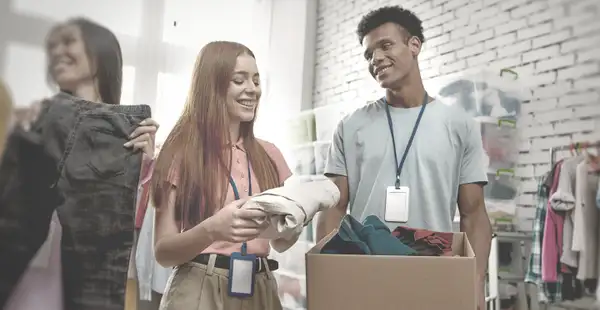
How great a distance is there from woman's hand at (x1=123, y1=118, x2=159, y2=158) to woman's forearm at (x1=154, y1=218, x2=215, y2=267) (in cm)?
23

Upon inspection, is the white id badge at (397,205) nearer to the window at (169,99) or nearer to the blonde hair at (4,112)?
the window at (169,99)

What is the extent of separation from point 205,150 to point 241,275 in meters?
0.35

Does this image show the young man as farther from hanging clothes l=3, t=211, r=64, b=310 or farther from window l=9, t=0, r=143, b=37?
hanging clothes l=3, t=211, r=64, b=310

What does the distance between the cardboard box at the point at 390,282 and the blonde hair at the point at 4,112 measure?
68cm

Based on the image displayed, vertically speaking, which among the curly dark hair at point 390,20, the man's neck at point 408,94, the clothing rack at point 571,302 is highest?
the curly dark hair at point 390,20

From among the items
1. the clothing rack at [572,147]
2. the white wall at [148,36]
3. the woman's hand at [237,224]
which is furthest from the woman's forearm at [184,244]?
the clothing rack at [572,147]

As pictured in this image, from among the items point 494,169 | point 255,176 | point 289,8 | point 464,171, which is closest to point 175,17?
point 255,176

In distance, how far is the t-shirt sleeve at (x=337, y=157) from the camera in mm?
1927

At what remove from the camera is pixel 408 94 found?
1949 mm

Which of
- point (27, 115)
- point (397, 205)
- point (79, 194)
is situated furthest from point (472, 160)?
point (27, 115)

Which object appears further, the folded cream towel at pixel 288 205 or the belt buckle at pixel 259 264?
the belt buckle at pixel 259 264

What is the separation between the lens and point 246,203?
1.20 meters

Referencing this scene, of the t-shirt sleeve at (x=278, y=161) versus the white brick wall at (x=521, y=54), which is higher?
the white brick wall at (x=521, y=54)

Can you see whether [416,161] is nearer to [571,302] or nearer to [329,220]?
[329,220]
